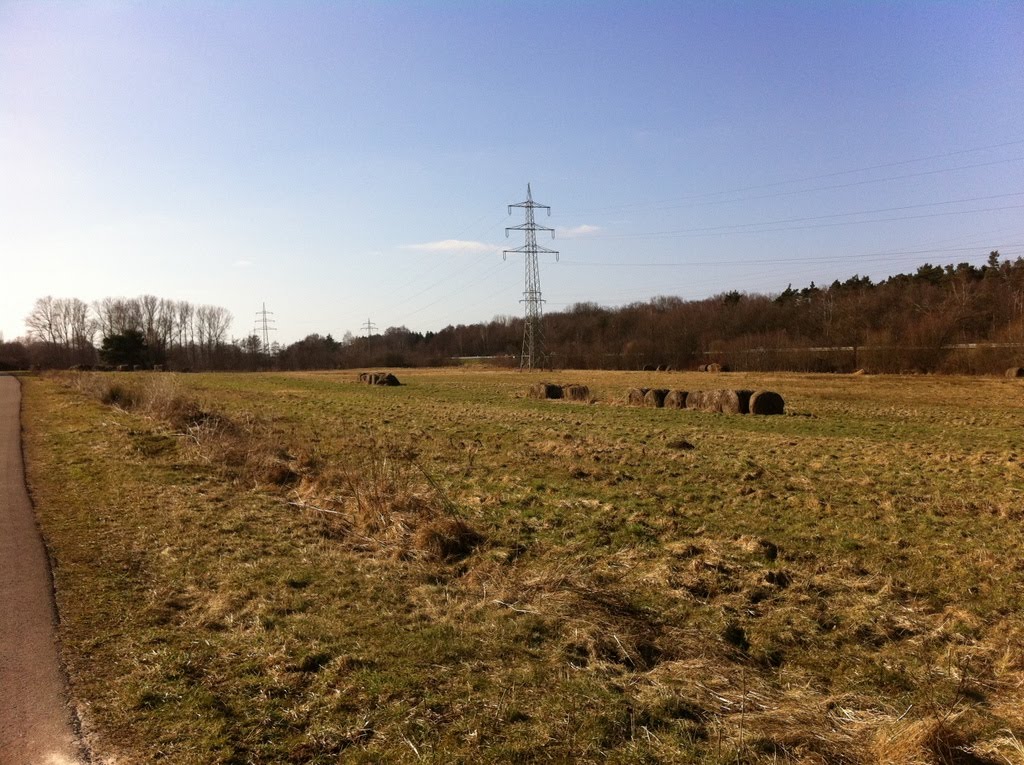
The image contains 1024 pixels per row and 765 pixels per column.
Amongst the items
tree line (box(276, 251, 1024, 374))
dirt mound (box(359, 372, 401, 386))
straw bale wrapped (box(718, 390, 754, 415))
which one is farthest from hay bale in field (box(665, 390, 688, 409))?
tree line (box(276, 251, 1024, 374))

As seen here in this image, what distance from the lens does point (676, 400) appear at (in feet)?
99.9

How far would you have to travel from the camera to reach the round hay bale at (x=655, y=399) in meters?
30.8

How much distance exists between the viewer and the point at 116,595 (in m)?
6.65

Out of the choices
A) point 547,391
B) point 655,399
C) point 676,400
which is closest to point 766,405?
point 676,400

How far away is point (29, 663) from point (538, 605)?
417cm

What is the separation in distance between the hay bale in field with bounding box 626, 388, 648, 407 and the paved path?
25376 mm

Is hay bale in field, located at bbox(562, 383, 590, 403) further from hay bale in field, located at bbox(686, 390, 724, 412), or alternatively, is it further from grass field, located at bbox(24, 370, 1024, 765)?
grass field, located at bbox(24, 370, 1024, 765)

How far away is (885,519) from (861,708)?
21.3 ft

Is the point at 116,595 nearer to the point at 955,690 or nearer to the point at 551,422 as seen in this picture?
the point at 955,690

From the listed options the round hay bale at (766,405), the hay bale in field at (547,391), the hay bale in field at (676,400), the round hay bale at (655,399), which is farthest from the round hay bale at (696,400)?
the hay bale in field at (547,391)

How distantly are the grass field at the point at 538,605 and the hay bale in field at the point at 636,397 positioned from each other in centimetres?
1535

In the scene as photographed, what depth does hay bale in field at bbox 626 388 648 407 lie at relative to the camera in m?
31.5

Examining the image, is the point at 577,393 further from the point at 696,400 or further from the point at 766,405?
the point at 766,405

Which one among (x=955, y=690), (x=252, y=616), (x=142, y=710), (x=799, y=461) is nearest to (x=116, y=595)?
(x=252, y=616)
